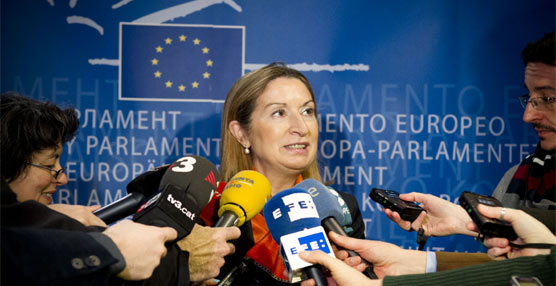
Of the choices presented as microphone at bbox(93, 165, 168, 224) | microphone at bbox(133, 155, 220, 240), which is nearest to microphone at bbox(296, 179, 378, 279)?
microphone at bbox(133, 155, 220, 240)

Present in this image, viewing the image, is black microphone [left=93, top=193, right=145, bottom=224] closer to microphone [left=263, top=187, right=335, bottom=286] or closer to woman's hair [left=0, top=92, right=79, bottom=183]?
microphone [left=263, top=187, right=335, bottom=286]

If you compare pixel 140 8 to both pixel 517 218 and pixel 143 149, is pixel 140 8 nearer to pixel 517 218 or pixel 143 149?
pixel 143 149

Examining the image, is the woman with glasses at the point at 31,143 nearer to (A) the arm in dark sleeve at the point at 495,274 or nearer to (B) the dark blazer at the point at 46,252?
(B) the dark blazer at the point at 46,252

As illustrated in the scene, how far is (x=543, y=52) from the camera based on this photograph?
Result: 2.04m

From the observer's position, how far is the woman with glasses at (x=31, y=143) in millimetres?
1622

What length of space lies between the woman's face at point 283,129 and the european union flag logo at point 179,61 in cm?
51

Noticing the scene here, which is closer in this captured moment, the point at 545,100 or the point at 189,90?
the point at 545,100

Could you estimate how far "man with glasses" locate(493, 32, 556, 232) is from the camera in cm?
198

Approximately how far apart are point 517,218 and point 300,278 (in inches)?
24.1

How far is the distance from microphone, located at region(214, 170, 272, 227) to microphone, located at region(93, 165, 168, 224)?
0.72 feet

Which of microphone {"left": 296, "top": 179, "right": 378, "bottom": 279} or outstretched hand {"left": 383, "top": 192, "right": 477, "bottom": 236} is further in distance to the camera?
outstretched hand {"left": 383, "top": 192, "right": 477, "bottom": 236}

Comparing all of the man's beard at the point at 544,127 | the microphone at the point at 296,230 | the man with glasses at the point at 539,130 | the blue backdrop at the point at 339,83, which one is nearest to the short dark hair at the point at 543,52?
the man with glasses at the point at 539,130

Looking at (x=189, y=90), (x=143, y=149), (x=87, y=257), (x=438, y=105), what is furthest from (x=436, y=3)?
(x=87, y=257)

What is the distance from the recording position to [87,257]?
90cm
